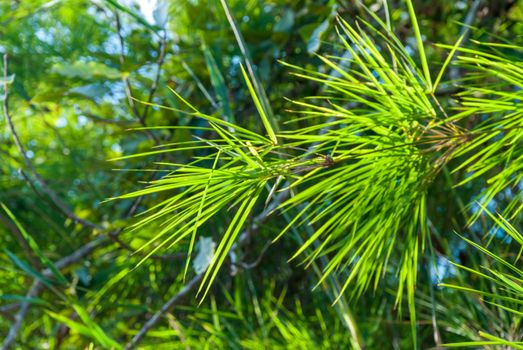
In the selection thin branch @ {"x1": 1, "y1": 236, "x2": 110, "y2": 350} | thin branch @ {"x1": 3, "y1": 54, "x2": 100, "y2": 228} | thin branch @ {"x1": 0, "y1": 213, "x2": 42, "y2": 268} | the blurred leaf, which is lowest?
thin branch @ {"x1": 1, "y1": 236, "x2": 110, "y2": 350}

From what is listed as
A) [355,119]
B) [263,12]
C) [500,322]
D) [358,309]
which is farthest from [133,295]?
[355,119]

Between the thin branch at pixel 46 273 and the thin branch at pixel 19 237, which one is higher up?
the thin branch at pixel 19 237

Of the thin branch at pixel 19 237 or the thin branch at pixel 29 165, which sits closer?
the thin branch at pixel 29 165

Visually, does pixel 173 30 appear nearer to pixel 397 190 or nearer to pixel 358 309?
pixel 358 309

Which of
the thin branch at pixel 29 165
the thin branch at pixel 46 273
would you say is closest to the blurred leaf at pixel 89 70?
the thin branch at pixel 29 165

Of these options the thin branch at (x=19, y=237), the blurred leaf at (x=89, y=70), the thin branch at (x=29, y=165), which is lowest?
the thin branch at (x=19, y=237)

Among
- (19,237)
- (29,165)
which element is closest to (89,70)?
(29,165)

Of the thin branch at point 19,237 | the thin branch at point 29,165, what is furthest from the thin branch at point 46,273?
the thin branch at point 29,165

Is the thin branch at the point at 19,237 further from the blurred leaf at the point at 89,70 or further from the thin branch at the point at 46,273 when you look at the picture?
the blurred leaf at the point at 89,70

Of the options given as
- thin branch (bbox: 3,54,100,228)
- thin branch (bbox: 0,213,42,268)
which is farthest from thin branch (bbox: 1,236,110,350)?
thin branch (bbox: 3,54,100,228)

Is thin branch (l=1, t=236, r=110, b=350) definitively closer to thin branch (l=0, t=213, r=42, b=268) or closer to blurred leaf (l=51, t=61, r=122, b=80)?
thin branch (l=0, t=213, r=42, b=268)

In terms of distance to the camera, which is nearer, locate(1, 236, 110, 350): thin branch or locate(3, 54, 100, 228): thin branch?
locate(3, 54, 100, 228): thin branch
